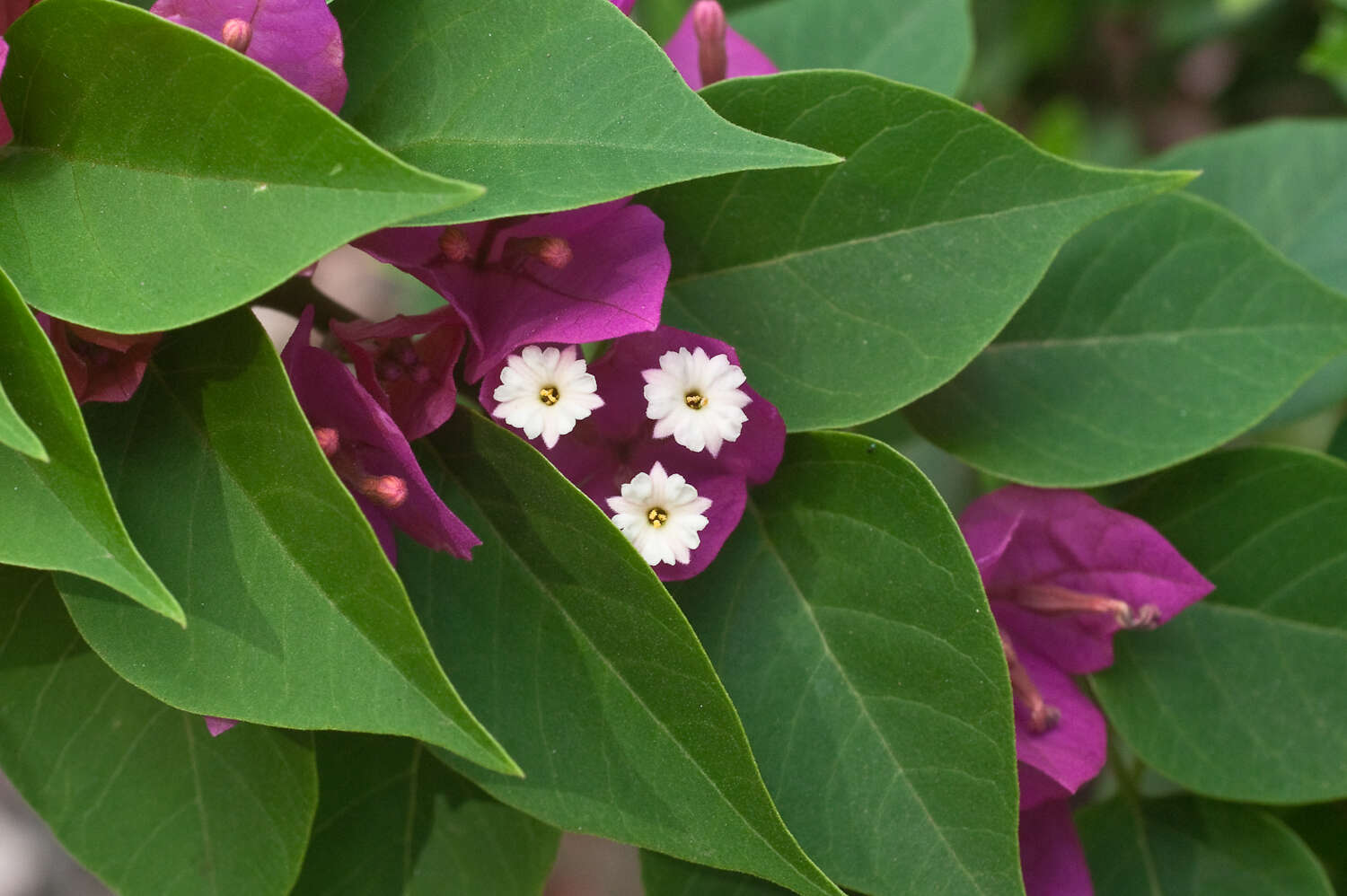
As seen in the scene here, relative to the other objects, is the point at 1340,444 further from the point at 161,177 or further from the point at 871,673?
the point at 161,177

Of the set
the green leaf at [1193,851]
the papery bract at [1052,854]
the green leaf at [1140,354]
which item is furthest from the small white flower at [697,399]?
the green leaf at [1193,851]

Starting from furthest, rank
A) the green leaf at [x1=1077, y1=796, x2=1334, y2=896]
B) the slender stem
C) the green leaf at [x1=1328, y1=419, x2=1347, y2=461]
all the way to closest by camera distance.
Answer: the green leaf at [x1=1328, y1=419, x2=1347, y2=461] → the green leaf at [x1=1077, y1=796, x2=1334, y2=896] → the slender stem

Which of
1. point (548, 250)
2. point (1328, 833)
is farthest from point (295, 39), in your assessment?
point (1328, 833)

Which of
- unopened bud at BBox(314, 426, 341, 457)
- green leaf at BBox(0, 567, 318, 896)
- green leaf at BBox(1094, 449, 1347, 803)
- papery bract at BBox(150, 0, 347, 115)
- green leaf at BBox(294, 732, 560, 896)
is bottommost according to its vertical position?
green leaf at BBox(294, 732, 560, 896)

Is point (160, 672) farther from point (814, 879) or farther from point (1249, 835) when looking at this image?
point (1249, 835)

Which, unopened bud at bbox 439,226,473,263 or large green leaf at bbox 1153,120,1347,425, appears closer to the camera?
unopened bud at bbox 439,226,473,263

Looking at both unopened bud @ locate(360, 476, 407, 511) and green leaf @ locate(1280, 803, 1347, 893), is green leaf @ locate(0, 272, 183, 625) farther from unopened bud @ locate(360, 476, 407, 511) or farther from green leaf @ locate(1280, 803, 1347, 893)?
green leaf @ locate(1280, 803, 1347, 893)

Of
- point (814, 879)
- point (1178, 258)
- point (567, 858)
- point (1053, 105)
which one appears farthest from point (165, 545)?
point (567, 858)

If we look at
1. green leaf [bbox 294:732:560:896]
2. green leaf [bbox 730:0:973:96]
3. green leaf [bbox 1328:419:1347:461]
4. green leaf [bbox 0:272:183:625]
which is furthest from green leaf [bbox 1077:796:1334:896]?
green leaf [bbox 0:272:183:625]
